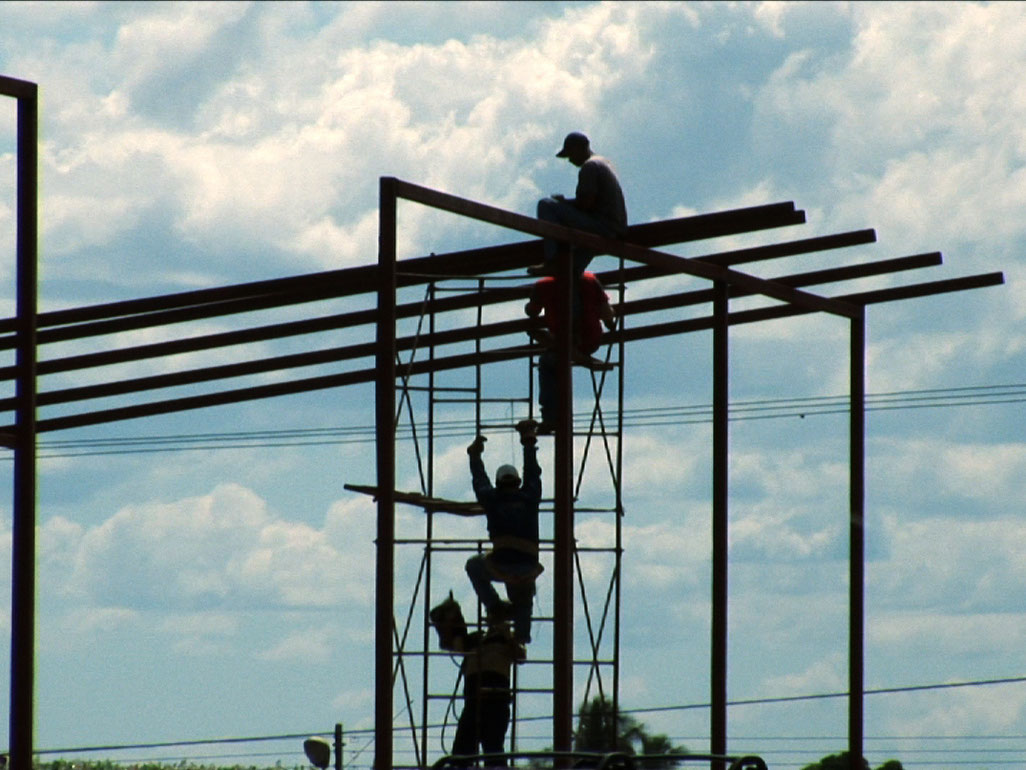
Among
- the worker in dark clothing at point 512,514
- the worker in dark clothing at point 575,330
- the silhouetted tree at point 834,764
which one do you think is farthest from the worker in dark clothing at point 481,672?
the silhouetted tree at point 834,764

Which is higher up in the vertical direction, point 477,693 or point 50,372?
point 50,372

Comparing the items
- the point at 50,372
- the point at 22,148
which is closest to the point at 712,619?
the point at 50,372

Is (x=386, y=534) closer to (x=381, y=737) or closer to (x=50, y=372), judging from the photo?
(x=381, y=737)

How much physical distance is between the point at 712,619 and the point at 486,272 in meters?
4.79

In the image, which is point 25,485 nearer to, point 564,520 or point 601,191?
point 564,520

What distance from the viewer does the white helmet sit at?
68.2 feet

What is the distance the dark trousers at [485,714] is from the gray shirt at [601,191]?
4693mm

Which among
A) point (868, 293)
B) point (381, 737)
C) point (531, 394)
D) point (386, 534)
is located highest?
point (868, 293)

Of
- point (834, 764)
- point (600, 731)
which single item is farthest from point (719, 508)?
point (834, 764)

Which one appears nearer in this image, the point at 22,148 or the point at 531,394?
the point at 22,148

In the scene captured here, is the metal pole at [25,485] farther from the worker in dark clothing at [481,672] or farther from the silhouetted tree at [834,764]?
the silhouetted tree at [834,764]

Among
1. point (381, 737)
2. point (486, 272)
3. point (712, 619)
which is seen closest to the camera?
point (381, 737)

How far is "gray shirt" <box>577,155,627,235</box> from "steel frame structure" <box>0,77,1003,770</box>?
0.29 m

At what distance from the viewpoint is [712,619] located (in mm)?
24453
